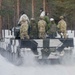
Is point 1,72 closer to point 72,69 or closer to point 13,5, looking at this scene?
point 72,69

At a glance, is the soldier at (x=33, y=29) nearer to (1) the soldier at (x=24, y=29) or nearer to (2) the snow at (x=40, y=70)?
(1) the soldier at (x=24, y=29)

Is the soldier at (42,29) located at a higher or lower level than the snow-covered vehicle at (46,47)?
higher

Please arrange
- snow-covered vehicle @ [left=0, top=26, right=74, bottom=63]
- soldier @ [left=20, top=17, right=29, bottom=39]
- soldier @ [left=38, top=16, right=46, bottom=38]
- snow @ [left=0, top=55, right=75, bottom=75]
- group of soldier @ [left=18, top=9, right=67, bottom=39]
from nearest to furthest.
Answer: snow @ [left=0, top=55, right=75, bottom=75]
snow-covered vehicle @ [left=0, top=26, right=74, bottom=63]
soldier @ [left=20, top=17, right=29, bottom=39]
group of soldier @ [left=18, top=9, right=67, bottom=39]
soldier @ [left=38, top=16, right=46, bottom=38]

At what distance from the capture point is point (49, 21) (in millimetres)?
12297

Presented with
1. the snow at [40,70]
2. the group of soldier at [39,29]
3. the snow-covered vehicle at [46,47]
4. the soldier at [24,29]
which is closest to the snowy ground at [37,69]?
the snow at [40,70]

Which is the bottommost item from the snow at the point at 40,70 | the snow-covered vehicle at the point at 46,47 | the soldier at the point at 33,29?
the snow at the point at 40,70

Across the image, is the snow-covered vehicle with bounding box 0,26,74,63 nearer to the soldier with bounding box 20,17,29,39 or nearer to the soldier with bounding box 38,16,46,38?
the soldier with bounding box 20,17,29,39

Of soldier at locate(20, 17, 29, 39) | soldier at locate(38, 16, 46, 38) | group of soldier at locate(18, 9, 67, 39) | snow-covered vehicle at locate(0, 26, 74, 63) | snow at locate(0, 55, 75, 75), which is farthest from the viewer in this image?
soldier at locate(38, 16, 46, 38)

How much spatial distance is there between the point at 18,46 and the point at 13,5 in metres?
19.7

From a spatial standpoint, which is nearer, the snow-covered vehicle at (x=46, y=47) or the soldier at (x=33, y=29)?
the snow-covered vehicle at (x=46, y=47)

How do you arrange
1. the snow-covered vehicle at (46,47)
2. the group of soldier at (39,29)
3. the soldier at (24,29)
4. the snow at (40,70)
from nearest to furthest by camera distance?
1. the snow at (40,70)
2. the snow-covered vehicle at (46,47)
3. the soldier at (24,29)
4. the group of soldier at (39,29)

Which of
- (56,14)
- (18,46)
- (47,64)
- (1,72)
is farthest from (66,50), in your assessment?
(56,14)

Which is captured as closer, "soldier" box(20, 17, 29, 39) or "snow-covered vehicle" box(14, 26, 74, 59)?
"snow-covered vehicle" box(14, 26, 74, 59)

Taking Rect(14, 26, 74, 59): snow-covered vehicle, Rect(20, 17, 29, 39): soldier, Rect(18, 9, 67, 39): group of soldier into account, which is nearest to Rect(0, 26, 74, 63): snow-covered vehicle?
Rect(14, 26, 74, 59): snow-covered vehicle
